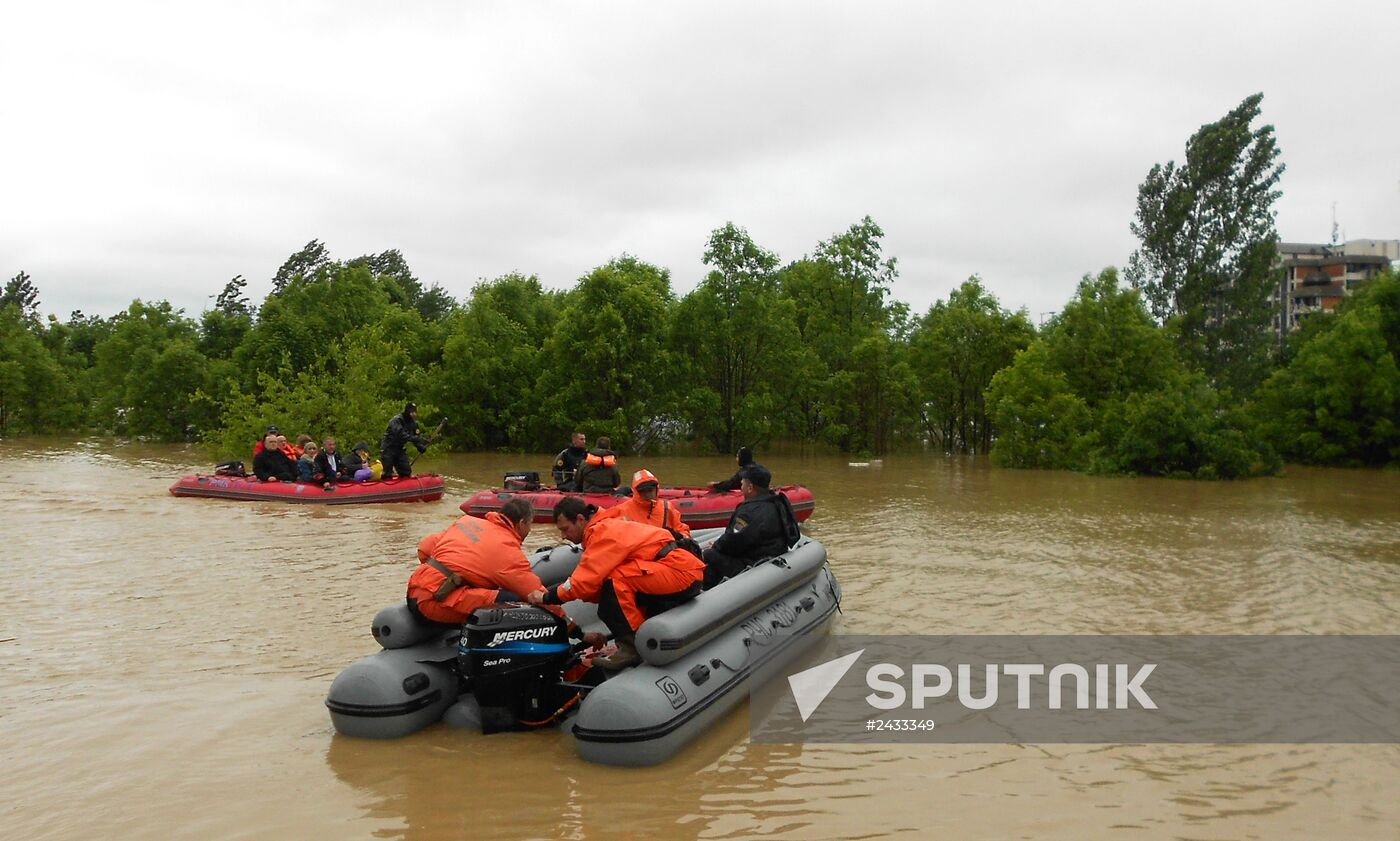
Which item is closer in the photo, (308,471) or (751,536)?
(751,536)

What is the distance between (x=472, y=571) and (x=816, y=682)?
2.23m

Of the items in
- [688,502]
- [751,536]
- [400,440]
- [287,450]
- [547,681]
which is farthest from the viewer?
[287,450]

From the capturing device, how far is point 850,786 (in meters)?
4.65

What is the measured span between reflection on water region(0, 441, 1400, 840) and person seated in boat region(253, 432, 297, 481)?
126 centimetres

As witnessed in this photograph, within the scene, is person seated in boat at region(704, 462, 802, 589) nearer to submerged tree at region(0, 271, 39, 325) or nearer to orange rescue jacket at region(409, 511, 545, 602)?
orange rescue jacket at region(409, 511, 545, 602)

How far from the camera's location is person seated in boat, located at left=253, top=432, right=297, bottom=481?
49.6 ft

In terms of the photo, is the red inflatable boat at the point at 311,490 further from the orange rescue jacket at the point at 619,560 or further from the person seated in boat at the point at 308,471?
the orange rescue jacket at the point at 619,560

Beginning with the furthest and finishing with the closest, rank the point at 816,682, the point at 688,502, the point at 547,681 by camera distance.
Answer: the point at 688,502 < the point at 816,682 < the point at 547,681

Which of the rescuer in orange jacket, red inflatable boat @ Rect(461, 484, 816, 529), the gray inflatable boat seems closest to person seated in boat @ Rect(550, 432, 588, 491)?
red inflatable boat @ Rect(461, 484, 816, 529)

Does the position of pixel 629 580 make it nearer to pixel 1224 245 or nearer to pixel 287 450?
pixel 287 450

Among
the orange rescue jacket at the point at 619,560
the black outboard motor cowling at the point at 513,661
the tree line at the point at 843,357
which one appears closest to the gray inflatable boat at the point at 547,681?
the black outboard motor cowling at the point at 513,661

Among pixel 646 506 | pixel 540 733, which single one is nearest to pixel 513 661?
pixel 540 733

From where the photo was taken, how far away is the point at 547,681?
521cm

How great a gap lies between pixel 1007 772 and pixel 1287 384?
94.0ft
